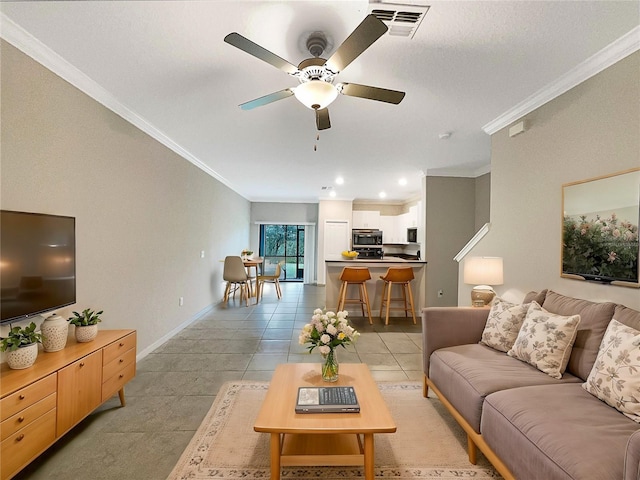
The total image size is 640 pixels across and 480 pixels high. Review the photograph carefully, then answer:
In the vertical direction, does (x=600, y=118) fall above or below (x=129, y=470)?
above

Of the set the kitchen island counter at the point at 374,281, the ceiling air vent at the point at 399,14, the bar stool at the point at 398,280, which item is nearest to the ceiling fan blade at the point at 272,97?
the ceiling air vent at the point at 399,14

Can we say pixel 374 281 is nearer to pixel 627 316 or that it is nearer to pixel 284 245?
pixel 627 316

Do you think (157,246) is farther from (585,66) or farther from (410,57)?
(585,66)

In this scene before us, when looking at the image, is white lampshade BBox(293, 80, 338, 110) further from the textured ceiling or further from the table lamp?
the table lamp

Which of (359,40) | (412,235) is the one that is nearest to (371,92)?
(359,40)

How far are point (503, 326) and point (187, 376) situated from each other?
289 cm

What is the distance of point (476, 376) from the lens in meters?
1.86

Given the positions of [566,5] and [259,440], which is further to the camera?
[259,440]

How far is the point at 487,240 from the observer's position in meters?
3.42

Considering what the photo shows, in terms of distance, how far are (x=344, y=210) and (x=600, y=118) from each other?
21.7ft

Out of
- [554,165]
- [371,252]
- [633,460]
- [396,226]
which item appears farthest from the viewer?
[396,226]

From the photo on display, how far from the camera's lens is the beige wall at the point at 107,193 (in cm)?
191

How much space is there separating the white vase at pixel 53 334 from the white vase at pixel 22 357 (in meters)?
0.22

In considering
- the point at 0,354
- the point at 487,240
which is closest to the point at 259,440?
the point at 0,354
